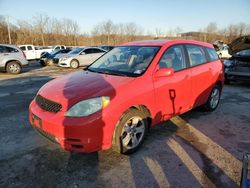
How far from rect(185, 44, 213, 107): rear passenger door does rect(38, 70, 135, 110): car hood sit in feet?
5.54

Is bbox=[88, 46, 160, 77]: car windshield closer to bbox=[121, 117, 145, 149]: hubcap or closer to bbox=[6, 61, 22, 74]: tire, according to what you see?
bbox=[121, 117, 145, 149]: hubcap

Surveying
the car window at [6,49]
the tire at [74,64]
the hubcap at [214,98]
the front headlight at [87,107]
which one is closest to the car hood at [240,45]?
the tire at [74,64]

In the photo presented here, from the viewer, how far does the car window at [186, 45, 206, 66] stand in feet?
15.7

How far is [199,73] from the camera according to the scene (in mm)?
4863

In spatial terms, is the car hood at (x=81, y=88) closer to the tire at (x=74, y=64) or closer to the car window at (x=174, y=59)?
the car window at (x=174, y=59)

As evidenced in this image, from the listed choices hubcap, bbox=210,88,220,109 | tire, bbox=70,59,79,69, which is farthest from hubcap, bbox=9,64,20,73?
hubcap, bbox=210,88,220,109

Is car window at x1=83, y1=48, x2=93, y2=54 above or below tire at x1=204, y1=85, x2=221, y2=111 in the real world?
above

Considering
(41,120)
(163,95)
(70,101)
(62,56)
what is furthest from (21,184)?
(62,56)

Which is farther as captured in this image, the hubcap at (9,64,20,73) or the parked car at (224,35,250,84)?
the hubcap at (9,64,20,73)

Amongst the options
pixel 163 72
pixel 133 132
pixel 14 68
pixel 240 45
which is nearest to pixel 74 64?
pixel 14 68

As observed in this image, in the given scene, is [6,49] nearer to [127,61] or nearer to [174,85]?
[127,61]

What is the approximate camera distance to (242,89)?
27.9 feet

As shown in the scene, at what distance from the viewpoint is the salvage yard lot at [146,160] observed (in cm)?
301

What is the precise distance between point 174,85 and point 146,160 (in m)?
1.42
